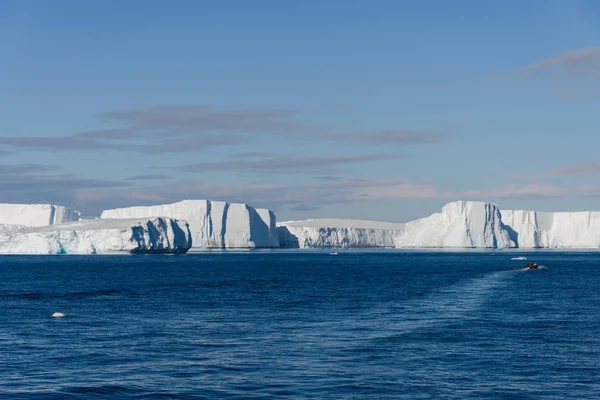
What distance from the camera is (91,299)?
47250 mm

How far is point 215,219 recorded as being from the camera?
172375mm

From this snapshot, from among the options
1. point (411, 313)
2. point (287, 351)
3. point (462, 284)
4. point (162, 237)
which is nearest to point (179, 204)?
point (162, 237)

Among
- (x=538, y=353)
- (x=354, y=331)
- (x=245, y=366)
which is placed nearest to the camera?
(x=245, y=366)

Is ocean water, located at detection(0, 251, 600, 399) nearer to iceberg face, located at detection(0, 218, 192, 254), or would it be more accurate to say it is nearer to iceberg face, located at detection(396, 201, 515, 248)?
iceberg face, located at detection(0, 218, 192, 254)

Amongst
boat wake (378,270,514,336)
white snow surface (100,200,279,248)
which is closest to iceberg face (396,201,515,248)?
white snow surface (100,200,279,248)

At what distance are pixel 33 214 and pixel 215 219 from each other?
123 feet

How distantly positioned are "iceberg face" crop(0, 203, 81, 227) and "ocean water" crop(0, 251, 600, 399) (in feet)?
360

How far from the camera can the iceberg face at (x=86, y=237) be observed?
403ft

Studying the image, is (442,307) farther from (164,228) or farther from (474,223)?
(474,223)

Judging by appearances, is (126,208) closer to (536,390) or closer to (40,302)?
(40,302)

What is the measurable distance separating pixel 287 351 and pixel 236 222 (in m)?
151

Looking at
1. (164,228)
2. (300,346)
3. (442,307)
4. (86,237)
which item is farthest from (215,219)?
(300,346)

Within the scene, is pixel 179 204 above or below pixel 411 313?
above

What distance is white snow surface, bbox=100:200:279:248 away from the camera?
553ft
